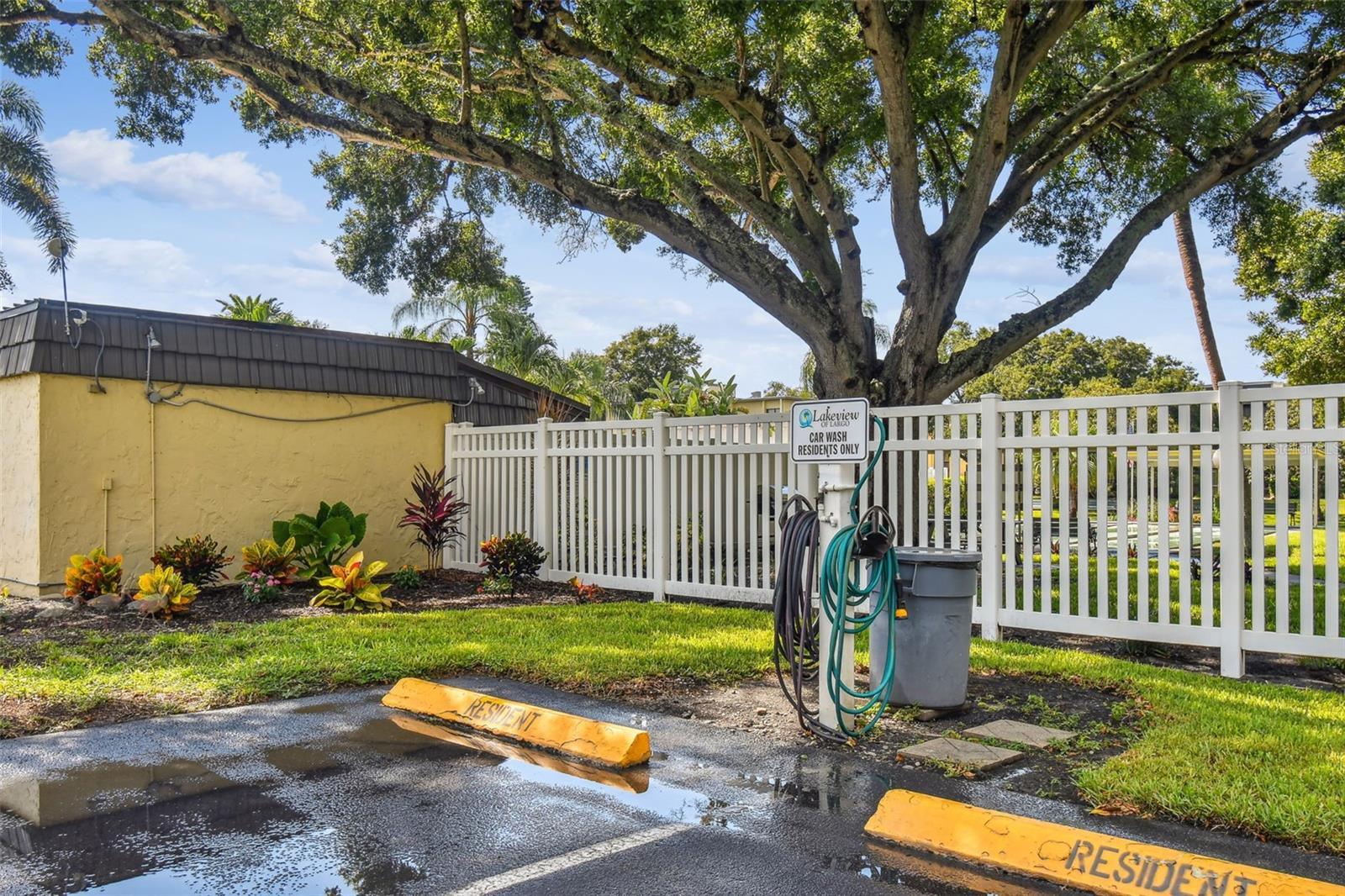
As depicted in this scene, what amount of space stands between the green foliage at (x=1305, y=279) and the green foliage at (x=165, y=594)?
592 inches

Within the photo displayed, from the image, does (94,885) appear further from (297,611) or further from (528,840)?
(297,611)

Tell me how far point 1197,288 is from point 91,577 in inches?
707

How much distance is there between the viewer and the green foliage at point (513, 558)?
11.3 meters

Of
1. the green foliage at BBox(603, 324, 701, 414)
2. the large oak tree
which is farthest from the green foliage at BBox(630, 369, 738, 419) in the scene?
the green foliage at BBox(603, 324, 701, 414)

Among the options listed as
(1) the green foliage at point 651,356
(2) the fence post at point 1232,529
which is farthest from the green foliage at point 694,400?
(1) the green foliage at point 651,356

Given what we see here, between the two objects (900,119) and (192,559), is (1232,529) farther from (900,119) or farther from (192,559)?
(192,559)

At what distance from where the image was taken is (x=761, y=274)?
11734 millimetres

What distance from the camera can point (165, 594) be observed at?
9.49 metres

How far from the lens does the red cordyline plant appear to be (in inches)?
481

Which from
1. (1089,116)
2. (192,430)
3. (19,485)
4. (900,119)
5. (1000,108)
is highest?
(1089,116)

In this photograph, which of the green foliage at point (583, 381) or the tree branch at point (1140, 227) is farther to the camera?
the green foliage at point (583, 381)

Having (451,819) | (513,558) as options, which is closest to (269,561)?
(513,558)

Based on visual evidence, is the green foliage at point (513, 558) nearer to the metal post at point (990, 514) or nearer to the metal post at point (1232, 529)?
the metal post at point (990, 514)

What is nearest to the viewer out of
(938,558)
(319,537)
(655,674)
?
(938,558)
